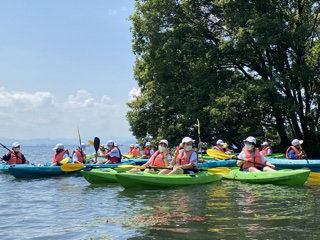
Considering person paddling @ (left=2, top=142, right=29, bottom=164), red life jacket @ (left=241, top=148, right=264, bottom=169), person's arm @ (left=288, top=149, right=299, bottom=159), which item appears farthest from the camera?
person paddling @ (left=2, top=142, right=29, bottom=164)

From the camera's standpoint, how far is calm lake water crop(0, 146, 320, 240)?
6102 millimetres

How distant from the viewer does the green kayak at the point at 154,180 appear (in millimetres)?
10328

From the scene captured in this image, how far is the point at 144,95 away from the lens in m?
26.6

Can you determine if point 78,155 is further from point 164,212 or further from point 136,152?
point 136,152

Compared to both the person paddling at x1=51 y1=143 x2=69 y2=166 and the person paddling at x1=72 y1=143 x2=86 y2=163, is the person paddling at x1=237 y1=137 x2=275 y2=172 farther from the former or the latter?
the person paddling at x1=51 y1=143 x2=69 y2=166

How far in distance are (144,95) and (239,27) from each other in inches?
352

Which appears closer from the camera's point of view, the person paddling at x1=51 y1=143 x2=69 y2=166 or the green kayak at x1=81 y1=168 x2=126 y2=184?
the green kayak at x1=81 y1=168 x2=126 y2=184

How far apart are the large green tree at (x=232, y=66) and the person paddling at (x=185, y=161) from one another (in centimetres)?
843

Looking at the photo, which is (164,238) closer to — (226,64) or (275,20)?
(275,20)

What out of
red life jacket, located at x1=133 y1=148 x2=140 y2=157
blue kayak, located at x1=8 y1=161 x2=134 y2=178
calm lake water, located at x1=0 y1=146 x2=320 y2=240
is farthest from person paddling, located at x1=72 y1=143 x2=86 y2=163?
red life jacket, located at x1=133 y1=148 x2=140 y2=157

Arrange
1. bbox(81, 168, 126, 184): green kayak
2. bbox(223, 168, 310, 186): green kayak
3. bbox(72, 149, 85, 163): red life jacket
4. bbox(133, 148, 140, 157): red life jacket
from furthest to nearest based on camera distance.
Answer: bbox(133, 148, 140, 157): red life jacket < bbox(72, 149, 85, 163): red life jacket < bbox(81, 168, 126, 184): green kayak < bbox(223, 168, 310, 186): green kayak

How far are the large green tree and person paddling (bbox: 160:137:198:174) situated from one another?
332 inches

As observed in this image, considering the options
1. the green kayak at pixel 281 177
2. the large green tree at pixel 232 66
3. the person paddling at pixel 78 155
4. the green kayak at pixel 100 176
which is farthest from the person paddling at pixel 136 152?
the green kayak at pixel 281 177

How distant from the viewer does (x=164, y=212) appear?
7.70m
